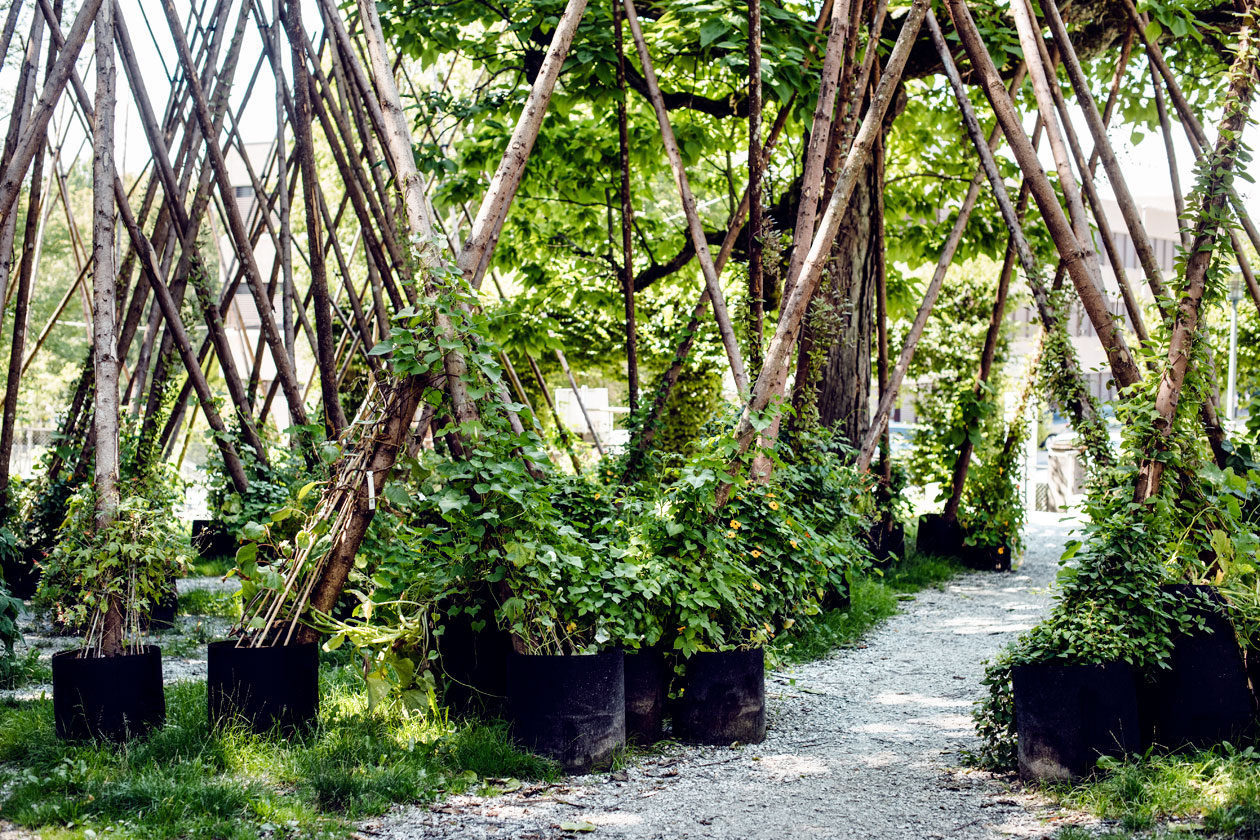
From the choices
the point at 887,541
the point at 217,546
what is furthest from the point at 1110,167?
the point at 217,546

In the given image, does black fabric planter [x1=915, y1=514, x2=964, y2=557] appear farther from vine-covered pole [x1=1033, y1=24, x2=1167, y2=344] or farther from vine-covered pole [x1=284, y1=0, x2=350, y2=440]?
vine-covered pole [x1=284, y1=0, x2=350, y2=440]

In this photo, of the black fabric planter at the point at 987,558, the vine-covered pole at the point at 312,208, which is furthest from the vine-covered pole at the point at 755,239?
the black fabric planter at the point at 987,558

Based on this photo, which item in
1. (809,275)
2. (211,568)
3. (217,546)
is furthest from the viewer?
(217,546)

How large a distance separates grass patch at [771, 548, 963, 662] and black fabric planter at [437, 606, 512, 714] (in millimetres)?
1474

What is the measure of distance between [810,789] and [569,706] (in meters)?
0.83

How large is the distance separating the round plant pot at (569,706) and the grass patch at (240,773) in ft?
0.27

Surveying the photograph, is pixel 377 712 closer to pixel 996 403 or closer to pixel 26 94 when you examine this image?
pixel 26 94

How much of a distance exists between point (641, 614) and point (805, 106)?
4.07 meters

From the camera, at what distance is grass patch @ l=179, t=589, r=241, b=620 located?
632 cm

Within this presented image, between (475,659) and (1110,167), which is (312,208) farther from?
(1110,167)

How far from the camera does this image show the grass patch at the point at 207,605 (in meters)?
6.32

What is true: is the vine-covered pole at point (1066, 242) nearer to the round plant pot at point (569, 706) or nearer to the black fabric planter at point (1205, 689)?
the black fabric planter at point (1205, 689)

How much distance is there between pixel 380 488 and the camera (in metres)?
3.63

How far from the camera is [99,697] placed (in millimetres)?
3387
